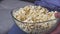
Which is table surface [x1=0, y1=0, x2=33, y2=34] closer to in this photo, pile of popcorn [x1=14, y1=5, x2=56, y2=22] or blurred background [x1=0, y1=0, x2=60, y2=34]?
blurred background [x1=0, y1=0, x2=60, y2=34]

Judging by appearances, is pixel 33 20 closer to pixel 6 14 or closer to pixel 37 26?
pixel 37 26

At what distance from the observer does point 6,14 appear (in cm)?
110

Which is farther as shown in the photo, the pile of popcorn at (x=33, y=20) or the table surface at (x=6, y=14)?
the table surface at (x=6, y=14)

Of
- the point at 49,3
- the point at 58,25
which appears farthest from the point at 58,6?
the point at 58,25

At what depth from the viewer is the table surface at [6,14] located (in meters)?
0.97

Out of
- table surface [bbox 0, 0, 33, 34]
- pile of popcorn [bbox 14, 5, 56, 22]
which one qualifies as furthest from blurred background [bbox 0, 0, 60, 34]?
pile of popcorn [bbox 14, 5, 56, 22]

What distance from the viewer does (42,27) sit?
1.94 ft

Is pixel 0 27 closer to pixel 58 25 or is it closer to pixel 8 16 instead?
pixel 8 16

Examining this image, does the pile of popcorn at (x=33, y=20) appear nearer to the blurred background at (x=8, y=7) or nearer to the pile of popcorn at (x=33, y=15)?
the pile of popcorn at (x=33, y=15)

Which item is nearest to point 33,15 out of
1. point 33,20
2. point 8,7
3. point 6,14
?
point 33,20

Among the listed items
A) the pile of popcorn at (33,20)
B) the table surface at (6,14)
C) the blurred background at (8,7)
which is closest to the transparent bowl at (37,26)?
the pile of popcorn at (33,20)

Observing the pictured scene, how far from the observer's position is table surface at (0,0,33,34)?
97 centimetres

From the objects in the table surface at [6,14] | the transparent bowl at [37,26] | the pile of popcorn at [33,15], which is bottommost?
the table surface at [6,14]

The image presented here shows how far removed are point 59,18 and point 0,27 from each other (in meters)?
0.48
